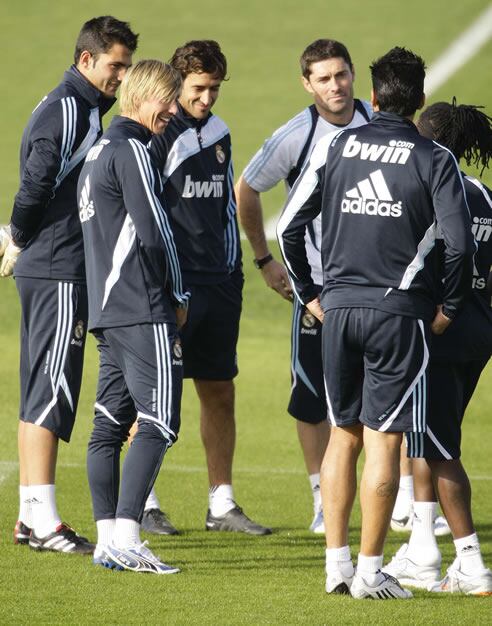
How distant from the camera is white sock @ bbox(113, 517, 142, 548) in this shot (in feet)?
19.3

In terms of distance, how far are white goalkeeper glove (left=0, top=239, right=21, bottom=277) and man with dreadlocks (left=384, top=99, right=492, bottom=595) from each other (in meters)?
2.05

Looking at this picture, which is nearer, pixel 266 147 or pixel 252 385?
pixel 266 147

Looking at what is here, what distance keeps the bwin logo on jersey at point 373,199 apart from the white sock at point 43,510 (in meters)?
2.07

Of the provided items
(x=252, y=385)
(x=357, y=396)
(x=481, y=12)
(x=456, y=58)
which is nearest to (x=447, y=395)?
(x=357, y=396)

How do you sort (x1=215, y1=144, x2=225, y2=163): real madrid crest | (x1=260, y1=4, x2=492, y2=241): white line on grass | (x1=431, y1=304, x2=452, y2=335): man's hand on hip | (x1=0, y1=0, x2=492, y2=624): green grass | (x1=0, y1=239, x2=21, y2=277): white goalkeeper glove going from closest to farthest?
(x1=0, y1=0, x2=492, y2=624): green grass, (x1=431, y1=304, x2=452, y2=335): man's hand on hip, (x1=0, y1=239, x2=21, y2=277): white goalkeeper glove, (x1=215, y1=144, x2=225, y2=163): real madrid crest, (x1=260, y1=4, x2=492, y2=241): white line on grass

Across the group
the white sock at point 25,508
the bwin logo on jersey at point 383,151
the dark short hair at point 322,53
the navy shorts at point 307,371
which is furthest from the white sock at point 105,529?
the dark short hair at point 322,53

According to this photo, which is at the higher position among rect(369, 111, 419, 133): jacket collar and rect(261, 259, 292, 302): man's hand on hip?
rect(369, 111, 419, 133): jacket collar

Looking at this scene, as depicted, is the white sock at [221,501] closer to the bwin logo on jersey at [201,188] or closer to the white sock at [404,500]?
the white sock at [404,500]

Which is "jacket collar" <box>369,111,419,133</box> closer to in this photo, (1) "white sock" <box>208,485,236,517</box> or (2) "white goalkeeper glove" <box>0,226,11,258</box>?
(2) "white goalkeeper glove" <box>0,226,11,258</box>

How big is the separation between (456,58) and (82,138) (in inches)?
739

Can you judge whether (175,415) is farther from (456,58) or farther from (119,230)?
(456,58)

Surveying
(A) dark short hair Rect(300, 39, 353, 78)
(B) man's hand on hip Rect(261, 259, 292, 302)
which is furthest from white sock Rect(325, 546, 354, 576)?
(A) dark short hair Rect(300, 39, 353, 78)

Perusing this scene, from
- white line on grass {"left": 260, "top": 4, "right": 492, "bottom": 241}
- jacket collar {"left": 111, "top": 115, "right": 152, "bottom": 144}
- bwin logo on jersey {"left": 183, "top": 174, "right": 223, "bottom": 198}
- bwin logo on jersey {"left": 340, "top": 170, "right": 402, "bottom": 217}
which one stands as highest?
white line on grass {"left": 260, "top": 4, "right": 492, "bottom": 241}

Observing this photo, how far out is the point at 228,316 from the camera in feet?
23.5
